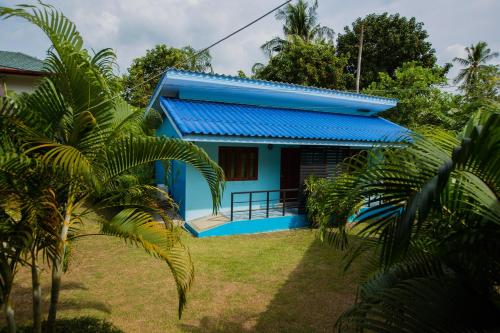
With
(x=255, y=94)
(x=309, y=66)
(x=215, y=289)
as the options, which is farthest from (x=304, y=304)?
(x=309, y=66)

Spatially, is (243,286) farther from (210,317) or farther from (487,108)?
(487,108)

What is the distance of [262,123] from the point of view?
10164mm

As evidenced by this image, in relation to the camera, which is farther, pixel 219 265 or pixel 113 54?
pixel 219 265

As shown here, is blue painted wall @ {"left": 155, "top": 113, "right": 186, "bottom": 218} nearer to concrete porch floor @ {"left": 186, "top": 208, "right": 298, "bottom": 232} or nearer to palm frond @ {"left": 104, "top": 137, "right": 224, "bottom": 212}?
concrete porch floor @ {"left": 186, "top": 208, "right": 298, "bottom": 232}

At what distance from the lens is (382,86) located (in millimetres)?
20203

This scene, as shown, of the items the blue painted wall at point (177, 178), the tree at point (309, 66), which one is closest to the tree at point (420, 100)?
the tree at point (309, 66)

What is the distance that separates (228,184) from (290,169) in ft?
8.36

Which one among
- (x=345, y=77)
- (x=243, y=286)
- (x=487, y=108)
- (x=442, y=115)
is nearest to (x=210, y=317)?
(x=243, y=286)

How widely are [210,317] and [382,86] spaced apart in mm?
19288

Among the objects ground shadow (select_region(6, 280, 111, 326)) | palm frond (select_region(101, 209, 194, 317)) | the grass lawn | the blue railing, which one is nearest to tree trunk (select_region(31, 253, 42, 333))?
palm frond (select_region(101, 209, 194, 317))

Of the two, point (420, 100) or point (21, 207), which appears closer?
point (21, 207)

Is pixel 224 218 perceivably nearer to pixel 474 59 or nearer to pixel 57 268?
pixel 57 268

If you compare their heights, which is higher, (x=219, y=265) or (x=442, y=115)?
(x=442, y=115)

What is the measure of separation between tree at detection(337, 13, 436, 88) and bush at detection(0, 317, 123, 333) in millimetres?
28325
